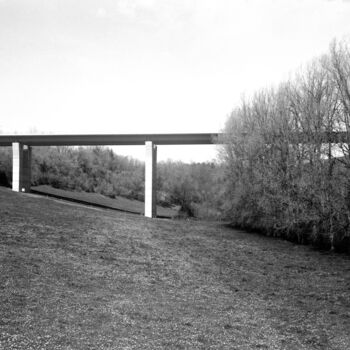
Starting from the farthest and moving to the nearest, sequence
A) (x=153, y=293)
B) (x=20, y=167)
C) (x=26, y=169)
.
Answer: (x=26, y=169) → (x=20, y=167) → (x=153, y=293)

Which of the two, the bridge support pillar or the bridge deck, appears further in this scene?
the bridge support pillar

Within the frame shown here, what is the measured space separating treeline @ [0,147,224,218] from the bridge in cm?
910

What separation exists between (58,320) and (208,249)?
13355 mm

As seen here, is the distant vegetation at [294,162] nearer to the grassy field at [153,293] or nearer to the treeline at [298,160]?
the treeline at [298,160]

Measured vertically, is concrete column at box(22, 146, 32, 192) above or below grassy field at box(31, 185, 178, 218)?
above

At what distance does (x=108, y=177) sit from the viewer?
82062mm

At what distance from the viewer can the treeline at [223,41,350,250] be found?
22984mm

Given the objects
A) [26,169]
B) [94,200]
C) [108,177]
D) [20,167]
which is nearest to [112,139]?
[20,167]

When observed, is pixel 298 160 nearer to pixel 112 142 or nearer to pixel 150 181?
pixel 150 181

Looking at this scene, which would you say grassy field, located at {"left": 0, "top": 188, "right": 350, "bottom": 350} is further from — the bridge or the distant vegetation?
the bridge

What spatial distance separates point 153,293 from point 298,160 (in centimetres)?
1665

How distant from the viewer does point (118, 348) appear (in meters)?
8.03

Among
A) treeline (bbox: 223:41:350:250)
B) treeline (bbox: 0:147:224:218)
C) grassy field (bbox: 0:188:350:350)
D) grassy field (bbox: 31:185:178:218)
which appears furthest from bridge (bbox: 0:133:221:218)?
grassy field (bbox: 0:188:350:350)

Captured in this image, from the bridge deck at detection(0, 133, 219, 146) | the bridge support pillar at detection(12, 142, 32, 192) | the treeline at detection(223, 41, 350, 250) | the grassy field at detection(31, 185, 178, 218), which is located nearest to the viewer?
the treeline at detection(223, 41, 350, 250)
